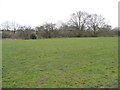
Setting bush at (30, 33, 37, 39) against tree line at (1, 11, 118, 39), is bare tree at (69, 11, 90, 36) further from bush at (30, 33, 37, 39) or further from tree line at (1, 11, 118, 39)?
bush at (30, 33, 37, 39)

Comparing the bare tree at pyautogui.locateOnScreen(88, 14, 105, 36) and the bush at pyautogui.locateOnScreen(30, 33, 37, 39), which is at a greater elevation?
the bare tree at pyautogui.locateOnScreen(88, 14, 105, 36)

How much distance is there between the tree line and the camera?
4930 cm

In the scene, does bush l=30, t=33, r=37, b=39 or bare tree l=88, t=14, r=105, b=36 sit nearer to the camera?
bush l=30, t=33, r=37, b=39

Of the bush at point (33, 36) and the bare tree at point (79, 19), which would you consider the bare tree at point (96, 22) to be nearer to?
the bare tree at point (79, 19)

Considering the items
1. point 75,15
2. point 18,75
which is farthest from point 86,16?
point 18,75

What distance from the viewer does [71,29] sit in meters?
56.4

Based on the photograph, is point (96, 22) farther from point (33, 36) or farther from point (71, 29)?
point (33, 36)

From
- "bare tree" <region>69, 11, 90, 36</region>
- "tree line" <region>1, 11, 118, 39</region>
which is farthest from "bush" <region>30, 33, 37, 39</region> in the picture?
"bare tree" <region>69, 11, 90, 36</region>

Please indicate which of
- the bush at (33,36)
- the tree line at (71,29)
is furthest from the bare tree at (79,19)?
the bush at (33,36)

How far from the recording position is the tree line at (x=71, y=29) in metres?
49.3

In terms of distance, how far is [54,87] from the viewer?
16.5ft

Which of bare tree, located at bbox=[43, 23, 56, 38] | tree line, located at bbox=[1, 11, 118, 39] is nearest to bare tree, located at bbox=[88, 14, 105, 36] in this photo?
tree line, located at bbox=[1, 11, 118, 39]

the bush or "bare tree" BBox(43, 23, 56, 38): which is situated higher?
"bare tree" BBox(43, 23, 56, 38)

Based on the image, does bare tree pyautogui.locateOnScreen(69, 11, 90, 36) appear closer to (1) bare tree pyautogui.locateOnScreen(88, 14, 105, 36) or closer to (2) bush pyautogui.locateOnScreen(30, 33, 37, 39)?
(1) bare tree pyautogui.locateOnScreen(88, 14, 105, 36)
